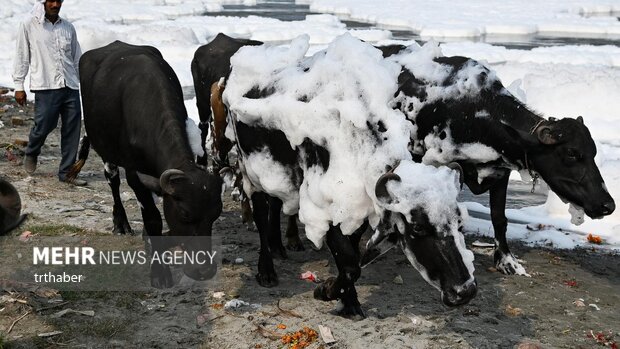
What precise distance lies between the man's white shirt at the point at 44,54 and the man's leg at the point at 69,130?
24cm

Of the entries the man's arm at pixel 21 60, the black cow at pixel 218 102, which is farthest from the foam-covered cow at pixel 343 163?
the man's arm at pixel 21 60

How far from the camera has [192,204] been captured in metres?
5.31

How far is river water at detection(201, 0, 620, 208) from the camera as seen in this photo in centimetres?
951

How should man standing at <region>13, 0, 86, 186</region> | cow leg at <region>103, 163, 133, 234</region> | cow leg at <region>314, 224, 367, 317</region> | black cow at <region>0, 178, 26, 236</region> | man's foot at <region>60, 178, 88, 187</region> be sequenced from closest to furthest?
black cow at <region>0, 178, 26, 236</region>
cow leg at <region>314, 224, 367, 317</region>
cow leg at <region>103, 163, 133, 234</region>
man standing at <region>13, 0, 86, 186</region>
man's foot at <region>60, 178, 88, 187</region>

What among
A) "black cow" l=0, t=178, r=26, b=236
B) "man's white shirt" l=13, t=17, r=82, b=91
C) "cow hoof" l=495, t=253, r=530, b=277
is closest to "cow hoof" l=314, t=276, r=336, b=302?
"cow hoof" l=495, t=253, r=530, b=277

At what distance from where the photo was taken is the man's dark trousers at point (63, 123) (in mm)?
8891

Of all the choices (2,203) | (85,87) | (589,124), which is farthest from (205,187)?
(589,124)

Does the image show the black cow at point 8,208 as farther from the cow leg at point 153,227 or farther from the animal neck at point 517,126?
the animal neck at point 517,126

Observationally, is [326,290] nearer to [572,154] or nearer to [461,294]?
[461,294]

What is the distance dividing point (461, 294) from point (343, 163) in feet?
3.94

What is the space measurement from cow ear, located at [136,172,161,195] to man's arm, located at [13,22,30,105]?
3.76 m

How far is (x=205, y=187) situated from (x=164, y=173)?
29cm

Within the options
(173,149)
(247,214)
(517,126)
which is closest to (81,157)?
(247,214)

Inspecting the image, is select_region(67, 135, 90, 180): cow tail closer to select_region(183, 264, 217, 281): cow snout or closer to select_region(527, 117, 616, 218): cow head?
select_region(183, 264, 217, 281): cow snout
